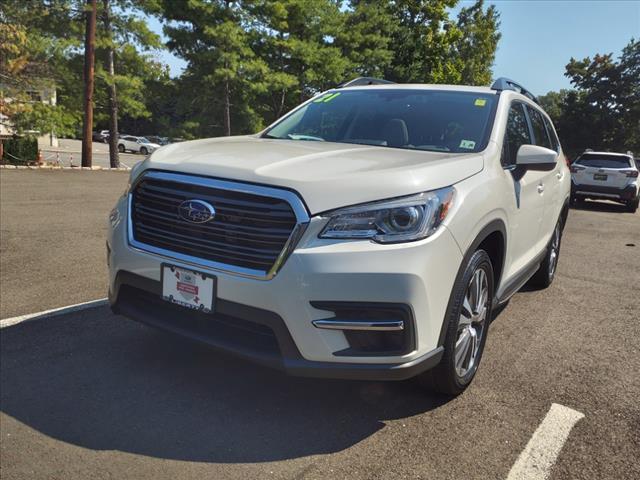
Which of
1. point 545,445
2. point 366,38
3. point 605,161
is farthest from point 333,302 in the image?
point 366,38

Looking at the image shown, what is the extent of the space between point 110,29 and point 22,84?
366cm

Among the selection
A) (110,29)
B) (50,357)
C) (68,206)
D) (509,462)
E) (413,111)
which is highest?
(110,29)

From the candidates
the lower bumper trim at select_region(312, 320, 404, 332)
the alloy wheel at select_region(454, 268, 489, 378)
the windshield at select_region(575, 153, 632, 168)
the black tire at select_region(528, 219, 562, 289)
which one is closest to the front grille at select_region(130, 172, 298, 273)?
the lower bumper trim at select_region(312, 320, 404, 332)

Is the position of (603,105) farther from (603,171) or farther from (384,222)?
(384,222)

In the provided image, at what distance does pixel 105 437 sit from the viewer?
8.50 ft

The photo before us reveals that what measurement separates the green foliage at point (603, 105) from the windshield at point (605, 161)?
4243 centimetres

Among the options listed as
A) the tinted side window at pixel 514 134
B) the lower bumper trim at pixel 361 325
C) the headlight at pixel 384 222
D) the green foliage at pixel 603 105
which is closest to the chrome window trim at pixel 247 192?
the headlight at pixel 384 222

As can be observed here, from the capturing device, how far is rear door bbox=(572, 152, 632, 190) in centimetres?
1409

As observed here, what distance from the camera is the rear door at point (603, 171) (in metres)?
14.1

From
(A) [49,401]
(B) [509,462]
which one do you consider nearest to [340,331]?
(B) [509,462]

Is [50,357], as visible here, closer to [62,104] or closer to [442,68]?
[62,104]

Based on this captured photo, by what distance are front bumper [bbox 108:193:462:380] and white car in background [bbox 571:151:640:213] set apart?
531 inches

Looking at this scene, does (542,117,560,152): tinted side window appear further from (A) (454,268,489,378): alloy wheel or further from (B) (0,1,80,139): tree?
(B) (0,1,80,139): tree

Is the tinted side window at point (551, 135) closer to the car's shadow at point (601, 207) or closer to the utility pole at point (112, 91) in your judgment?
the car's shadow at point (601, 207)
